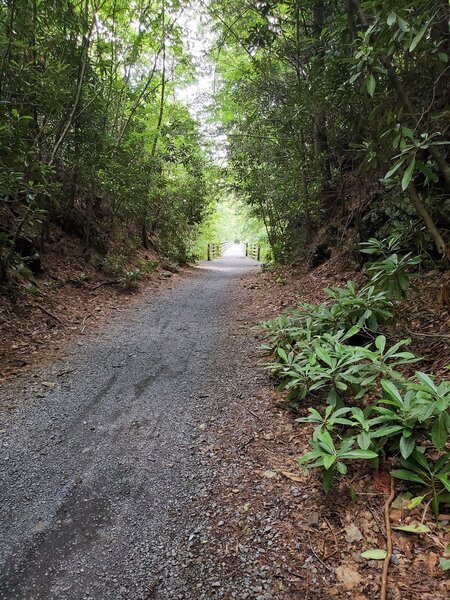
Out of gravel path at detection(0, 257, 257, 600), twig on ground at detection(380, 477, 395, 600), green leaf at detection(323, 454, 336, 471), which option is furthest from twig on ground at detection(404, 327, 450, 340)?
gravel path at detection(0, 257, 257, 600)

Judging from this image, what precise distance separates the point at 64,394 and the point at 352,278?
4084 mm

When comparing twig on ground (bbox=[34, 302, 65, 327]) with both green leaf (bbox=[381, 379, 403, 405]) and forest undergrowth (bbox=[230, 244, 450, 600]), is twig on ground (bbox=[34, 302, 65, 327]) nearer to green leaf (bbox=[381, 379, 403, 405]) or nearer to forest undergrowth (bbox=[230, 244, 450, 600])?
forest undergrowth (bbox=[230, 244, 450, 600])

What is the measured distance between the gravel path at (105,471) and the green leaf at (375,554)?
780mm

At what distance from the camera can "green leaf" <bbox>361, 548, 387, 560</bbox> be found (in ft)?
4.79

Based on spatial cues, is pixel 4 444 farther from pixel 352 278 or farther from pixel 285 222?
pixel 285 222

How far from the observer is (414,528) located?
1.51 m

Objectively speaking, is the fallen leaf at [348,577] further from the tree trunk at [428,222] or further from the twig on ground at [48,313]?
the twig on ground at [48,313]

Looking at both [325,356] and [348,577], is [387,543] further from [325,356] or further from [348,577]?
[325,356]

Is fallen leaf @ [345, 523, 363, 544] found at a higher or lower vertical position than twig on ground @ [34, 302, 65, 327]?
lower

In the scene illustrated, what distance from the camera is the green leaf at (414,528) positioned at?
1499mm

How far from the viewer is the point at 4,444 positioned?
2.41 m

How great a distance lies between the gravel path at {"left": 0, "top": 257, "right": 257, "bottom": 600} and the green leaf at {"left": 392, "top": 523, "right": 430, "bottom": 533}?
987 millimetres

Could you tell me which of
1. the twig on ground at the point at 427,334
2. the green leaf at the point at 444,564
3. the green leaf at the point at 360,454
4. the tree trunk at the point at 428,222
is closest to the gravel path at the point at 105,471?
the green leaf at the point at 360,454

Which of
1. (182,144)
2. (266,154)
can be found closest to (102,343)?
(266,154)
